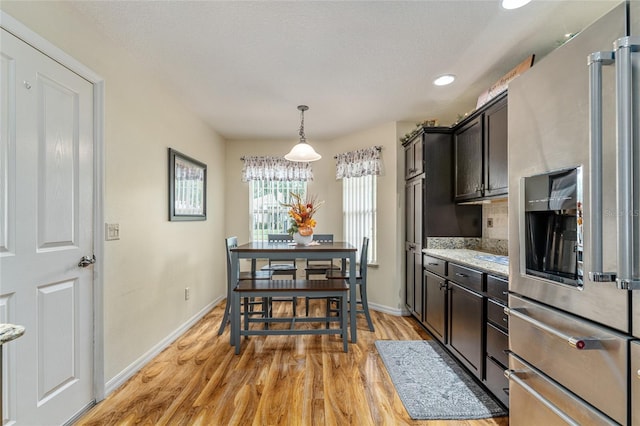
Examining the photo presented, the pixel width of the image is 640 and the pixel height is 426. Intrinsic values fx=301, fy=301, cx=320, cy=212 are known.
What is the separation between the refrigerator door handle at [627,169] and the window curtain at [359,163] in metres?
3.09

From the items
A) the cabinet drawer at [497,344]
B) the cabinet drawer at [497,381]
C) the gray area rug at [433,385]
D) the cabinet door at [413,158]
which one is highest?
the cabinet door at [413,158]

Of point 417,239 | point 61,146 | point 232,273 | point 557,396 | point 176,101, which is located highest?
point 176,101

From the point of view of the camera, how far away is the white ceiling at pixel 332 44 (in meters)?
1.76

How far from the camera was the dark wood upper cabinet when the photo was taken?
223 cm

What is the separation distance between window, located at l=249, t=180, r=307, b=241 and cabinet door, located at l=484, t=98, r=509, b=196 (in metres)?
2.80

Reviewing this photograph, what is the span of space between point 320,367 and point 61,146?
7.62 feet

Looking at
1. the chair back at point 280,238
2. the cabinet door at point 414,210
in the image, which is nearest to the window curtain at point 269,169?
the chair back at point 280,238

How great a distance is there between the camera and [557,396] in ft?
3.89

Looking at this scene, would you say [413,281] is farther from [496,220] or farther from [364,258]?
[496,220]

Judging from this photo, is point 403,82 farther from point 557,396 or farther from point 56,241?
point 56,241

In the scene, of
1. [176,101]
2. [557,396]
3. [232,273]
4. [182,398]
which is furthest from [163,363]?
[557,396]

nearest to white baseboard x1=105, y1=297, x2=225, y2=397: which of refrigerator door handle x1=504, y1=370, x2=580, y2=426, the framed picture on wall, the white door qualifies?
the white door

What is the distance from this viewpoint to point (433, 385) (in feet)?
7.09

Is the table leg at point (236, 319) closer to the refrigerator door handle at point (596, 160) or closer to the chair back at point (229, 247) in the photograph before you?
the chair back at point (229, 247)
